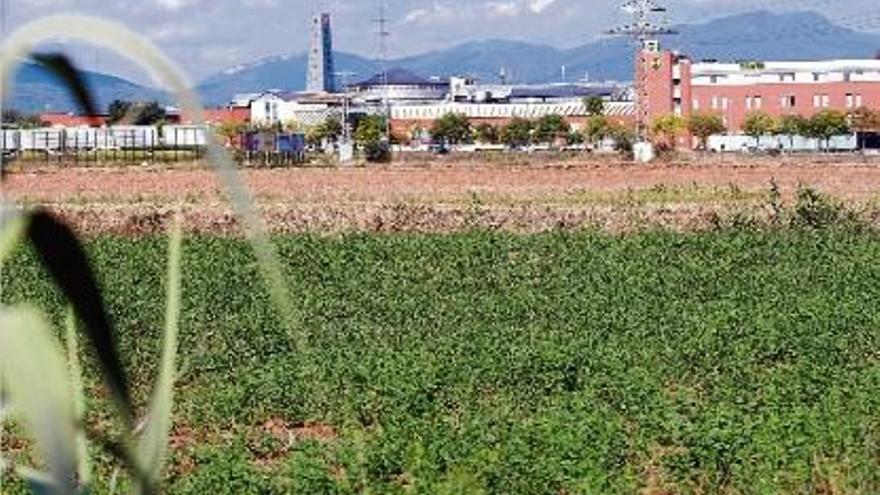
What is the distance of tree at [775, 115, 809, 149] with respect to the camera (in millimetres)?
100688

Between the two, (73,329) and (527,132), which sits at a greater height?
(527,132)

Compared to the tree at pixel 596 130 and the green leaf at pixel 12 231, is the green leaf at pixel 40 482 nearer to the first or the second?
the green leaf at pixel 12 231

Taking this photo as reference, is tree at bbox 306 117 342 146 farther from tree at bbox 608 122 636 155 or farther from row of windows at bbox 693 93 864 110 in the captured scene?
row of windows at bbox 693 93 864 110

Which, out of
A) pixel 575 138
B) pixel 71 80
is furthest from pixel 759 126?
pixel 71 80

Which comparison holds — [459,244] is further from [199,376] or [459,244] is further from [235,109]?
[235,109]

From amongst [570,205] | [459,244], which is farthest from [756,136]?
[459,244]

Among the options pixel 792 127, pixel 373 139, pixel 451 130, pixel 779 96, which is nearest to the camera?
pixel 792 127

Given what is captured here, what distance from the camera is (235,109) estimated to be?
536ft

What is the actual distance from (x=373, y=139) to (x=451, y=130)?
14136 millimetres

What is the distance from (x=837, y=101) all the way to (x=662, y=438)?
338ft

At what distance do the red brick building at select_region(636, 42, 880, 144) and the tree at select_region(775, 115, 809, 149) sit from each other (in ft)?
22.4

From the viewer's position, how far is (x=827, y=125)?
98.0 m

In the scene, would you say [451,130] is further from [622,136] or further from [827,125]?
[827,125]

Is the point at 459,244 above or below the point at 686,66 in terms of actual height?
below
